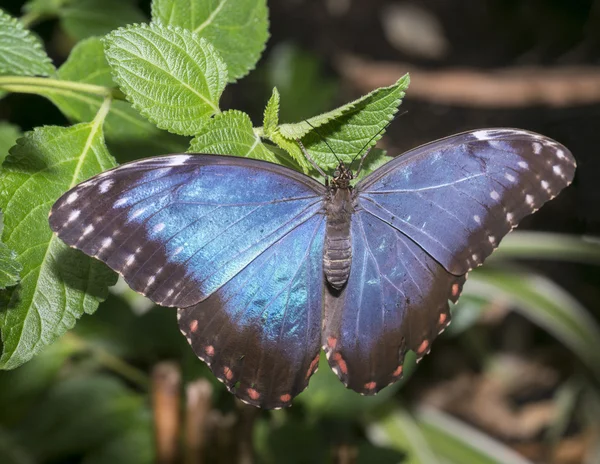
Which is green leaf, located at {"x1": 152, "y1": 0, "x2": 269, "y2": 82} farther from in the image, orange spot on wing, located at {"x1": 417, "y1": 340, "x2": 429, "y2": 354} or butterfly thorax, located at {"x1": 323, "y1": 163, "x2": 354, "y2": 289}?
orange spot on wing, located at {"x1": 417, "y1": 340, "x2": 429, "y2": 354}

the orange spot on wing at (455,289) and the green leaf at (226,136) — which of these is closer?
the green leaf at (226,136)

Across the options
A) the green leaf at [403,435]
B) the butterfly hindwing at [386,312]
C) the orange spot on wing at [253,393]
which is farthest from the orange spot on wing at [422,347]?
the green leaf at [403,435]

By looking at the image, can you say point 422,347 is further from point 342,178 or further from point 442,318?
point 342,178

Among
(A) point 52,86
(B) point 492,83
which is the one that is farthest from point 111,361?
(B) point 492,83

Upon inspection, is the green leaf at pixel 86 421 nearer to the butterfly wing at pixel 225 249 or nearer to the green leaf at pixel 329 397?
the green leaf at pixel 329 397

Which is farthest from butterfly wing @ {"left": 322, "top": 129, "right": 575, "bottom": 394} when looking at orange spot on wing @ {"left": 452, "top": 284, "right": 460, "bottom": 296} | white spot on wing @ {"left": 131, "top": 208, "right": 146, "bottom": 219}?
white spot on wing @ {"left": 131, "top": 208, "right": 146, "bottom": 219}

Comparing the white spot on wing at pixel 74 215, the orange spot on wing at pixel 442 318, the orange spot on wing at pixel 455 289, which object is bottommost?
the orange spot on wing at pixel 442 318
